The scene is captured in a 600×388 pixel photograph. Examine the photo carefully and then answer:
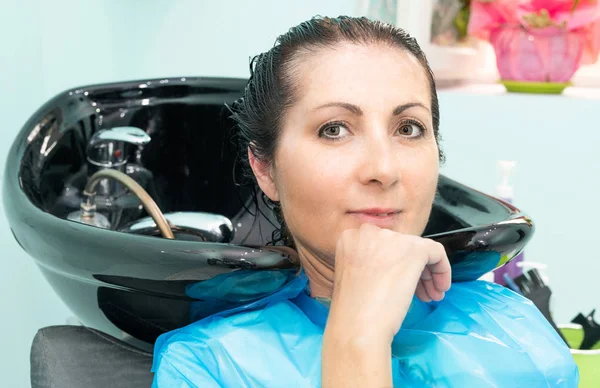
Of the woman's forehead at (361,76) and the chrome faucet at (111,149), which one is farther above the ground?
the woman's forehead at (361,76)

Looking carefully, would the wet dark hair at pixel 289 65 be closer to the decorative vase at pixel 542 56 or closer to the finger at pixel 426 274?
the finger at pixel 426 274

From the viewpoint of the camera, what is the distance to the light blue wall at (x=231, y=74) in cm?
155

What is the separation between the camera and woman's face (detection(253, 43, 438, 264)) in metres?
0.72

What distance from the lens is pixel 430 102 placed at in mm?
830

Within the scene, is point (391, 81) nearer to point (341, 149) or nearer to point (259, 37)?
point (341, 149)

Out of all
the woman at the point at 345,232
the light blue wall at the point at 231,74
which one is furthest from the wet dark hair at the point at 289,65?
the light blue wall at the point at 231,74

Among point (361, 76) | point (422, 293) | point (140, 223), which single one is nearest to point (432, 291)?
point (422, 293)

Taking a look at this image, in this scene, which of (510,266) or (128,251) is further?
(510,266)

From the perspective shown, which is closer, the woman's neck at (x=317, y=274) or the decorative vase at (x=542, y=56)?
the woman's neck at (x=317, y=274)

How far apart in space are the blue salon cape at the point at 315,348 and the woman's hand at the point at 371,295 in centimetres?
6

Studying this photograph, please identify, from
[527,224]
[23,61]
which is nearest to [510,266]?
[527,224]

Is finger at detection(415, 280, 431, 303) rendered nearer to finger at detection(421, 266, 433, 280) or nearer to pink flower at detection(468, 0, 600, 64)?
finger at detection(421, 266, 433, 280)

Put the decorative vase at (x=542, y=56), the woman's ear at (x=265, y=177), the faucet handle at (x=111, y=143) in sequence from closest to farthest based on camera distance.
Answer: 1. the woman's ear at (x=265, y=177)
2. the faucet handle at (x=111, y=143)
3. the decorative vase at (x=542, y=56)

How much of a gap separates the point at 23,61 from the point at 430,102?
3.31 feet
